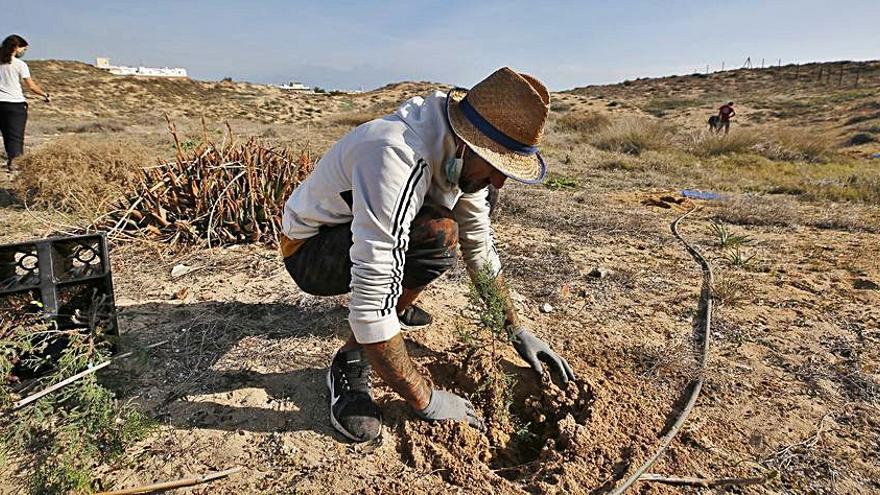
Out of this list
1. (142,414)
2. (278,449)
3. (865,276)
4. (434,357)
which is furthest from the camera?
(865,276)

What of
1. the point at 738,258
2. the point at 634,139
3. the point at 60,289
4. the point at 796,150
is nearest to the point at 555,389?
the point at 60,289

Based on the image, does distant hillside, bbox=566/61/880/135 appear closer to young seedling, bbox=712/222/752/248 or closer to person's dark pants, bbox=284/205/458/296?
young seedling, bbox=712/222/752/248

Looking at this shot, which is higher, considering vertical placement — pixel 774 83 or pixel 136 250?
pixel 774 83

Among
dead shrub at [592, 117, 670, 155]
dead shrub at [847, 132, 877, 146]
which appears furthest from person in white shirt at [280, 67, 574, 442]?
dead shrub at [847, 132, 877, 146]

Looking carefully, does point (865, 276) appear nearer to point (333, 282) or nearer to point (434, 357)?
point (434, 357)

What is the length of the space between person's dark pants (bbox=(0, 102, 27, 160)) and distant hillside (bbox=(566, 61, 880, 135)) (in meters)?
19.7

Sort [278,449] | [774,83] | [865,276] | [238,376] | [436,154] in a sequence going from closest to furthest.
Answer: [436,154], [278,449], [238,376], [865,276], [774,83]

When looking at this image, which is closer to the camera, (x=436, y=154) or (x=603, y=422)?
(x=436, y=154)

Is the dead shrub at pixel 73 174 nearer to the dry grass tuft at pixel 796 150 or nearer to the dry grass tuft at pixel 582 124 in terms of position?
the dry grass tuft at pixel 796 150

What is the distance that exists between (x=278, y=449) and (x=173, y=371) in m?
0.67

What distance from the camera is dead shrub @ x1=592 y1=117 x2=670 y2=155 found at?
10.0 metres

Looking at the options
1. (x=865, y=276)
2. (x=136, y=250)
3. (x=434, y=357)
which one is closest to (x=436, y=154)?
(x=434, y=357)

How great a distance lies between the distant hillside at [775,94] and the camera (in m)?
21.4

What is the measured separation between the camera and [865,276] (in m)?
3.30
